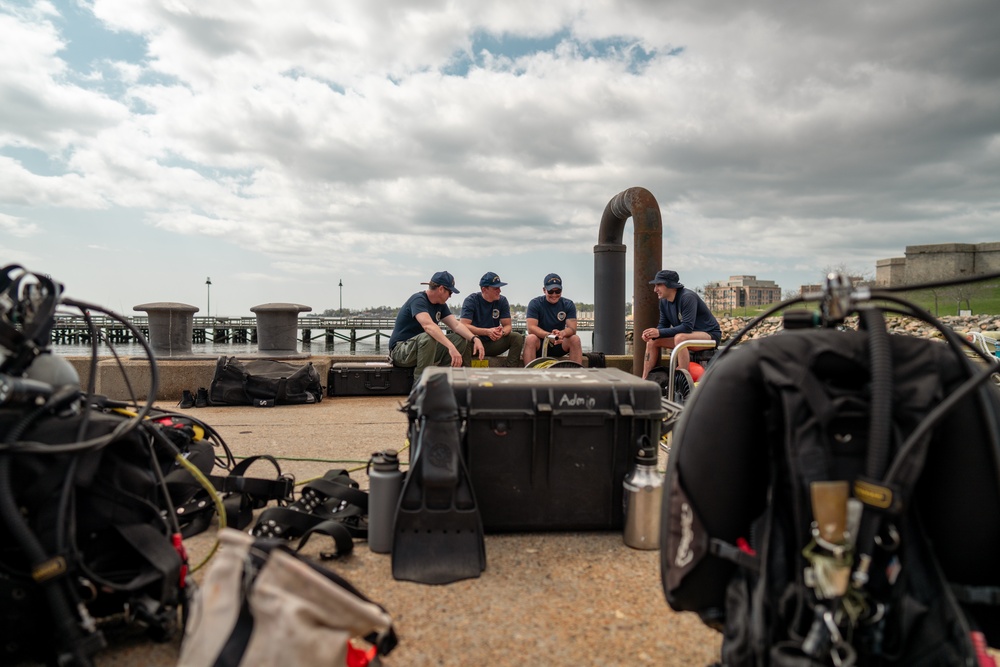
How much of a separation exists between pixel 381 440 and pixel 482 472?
2798 millimetres

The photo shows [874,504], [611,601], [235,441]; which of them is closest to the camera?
[874,504]

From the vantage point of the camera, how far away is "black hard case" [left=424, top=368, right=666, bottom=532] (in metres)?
3.45

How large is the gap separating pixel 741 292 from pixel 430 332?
11518 cm

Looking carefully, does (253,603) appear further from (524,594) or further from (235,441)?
(235,441)

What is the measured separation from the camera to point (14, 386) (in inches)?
79.7

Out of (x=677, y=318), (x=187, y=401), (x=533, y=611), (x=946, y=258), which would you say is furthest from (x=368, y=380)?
(x=946, y=258)

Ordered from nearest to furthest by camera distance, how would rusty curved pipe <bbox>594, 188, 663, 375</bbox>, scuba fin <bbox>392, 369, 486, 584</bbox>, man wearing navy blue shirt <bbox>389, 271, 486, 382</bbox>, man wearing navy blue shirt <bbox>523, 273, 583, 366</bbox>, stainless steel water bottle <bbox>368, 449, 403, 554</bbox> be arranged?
1. scuba fin <bbox>392, 369, 486, 584</bbox>
2. stainless steel water bottle <bbox>368, 449, 403, 554</bbox>
3. man wearing navy blue shirt <bbox>389, 271, 486, 382</bbox>
4. man wearing navy blue shirt <bbox>523, 273, 583, 366</bbox>
5. rusty curved pipe <bbox>594, 188, 663, 375</bbox>

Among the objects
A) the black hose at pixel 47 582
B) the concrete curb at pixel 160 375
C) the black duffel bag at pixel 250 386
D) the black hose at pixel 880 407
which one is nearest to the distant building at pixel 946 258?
the black duffel bag at pixel 250 386

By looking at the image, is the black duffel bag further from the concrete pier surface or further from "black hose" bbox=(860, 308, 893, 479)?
"black hose" bbox=(860, 308, 893, 479)

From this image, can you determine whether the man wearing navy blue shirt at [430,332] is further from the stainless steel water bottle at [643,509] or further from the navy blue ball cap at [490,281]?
the stainless steel water bottle at [643,509]

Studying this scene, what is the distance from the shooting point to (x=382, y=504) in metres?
3.26

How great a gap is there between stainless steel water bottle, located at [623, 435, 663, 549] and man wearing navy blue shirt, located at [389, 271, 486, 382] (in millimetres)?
4373

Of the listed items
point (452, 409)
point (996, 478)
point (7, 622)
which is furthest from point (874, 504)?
point (7, 622)

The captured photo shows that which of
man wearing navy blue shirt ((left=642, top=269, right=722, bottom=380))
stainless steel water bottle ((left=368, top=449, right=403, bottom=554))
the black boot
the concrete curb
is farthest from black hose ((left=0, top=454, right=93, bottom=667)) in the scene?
the concrete curb
